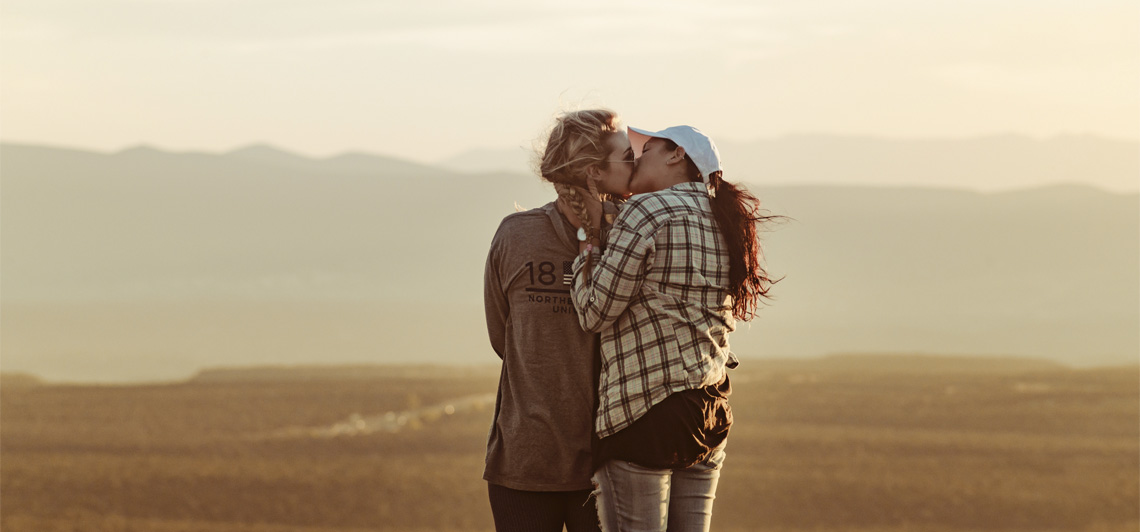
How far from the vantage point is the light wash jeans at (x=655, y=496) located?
9.86 feet

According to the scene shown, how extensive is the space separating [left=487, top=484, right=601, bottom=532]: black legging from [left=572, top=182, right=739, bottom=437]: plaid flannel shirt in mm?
282

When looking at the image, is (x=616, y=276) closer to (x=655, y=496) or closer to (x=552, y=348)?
(x=552, y=348)

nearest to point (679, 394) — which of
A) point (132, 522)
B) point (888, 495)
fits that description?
point (132, 522)

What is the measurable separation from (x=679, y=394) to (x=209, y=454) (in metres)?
45.4

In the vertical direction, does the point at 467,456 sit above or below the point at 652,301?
below

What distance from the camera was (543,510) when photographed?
10.5ft

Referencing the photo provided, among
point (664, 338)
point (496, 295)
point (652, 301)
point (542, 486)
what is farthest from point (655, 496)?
point (496, 295)

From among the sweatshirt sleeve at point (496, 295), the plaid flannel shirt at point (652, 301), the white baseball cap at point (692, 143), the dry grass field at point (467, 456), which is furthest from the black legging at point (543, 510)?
the dry grass field at point (467, 456)

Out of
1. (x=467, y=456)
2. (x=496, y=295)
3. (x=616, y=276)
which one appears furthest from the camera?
(x=467, y=456)

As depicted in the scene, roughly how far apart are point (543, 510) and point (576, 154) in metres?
1.11

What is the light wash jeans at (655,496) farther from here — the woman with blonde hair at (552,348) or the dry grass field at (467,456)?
the dry grass field at (467,456)

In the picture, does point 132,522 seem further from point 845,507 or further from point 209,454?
point 845,507

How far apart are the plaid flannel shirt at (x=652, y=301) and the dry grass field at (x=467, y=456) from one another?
33.1m

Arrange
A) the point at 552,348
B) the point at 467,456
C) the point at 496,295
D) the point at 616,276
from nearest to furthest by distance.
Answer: the point at 616,276, the point at 552,348, the point at 496,295, the point at 467,456
